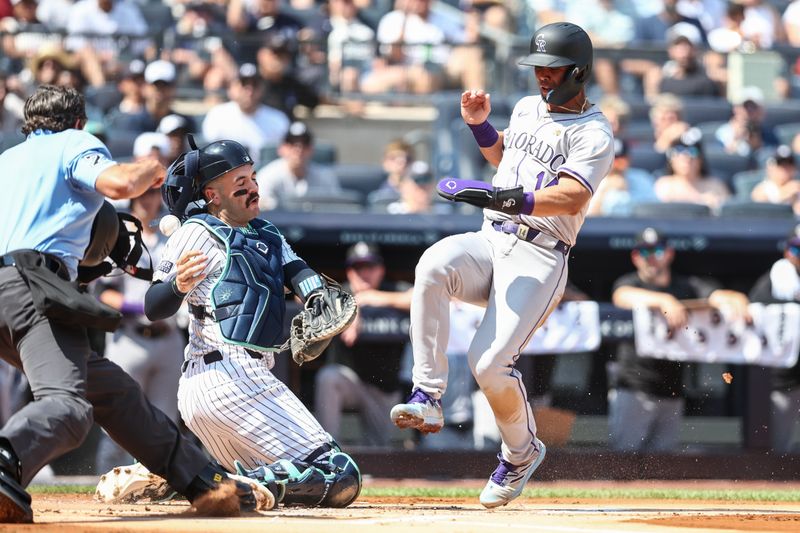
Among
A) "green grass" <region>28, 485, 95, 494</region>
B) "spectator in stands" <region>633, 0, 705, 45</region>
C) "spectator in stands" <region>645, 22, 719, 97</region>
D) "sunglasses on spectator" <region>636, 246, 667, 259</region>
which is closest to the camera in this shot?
"green grass" <region>28, 485, 95, 494</region>

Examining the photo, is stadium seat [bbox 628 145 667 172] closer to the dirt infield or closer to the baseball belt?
the dirt infield

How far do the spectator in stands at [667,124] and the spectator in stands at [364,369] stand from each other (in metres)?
3.21

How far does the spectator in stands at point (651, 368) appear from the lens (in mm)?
8734

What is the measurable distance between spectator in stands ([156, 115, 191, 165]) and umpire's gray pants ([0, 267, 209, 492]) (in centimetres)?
451

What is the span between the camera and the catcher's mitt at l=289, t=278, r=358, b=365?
516cm

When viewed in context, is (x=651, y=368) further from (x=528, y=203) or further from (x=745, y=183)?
(x=528, y=203)

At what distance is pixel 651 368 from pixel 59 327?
519cm

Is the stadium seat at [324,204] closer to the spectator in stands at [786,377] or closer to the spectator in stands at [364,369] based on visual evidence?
the spectator in stands at [364,369]

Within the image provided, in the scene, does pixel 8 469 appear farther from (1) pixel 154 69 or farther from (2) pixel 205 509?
(1) pixel 154 69

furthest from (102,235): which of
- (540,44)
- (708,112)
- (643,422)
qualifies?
(708,112)

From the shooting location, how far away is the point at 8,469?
14.0ft

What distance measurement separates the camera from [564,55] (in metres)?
5.48

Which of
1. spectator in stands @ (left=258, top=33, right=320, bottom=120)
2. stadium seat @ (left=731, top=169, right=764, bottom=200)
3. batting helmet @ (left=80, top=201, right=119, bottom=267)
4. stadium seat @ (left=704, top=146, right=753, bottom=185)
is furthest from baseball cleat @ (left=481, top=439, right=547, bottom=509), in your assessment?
stadium seat @ (left=704, top=146, right=753, bottom=185)

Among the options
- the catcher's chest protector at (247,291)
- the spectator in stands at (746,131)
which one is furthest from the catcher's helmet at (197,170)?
the spectator in stands at (746,131)
